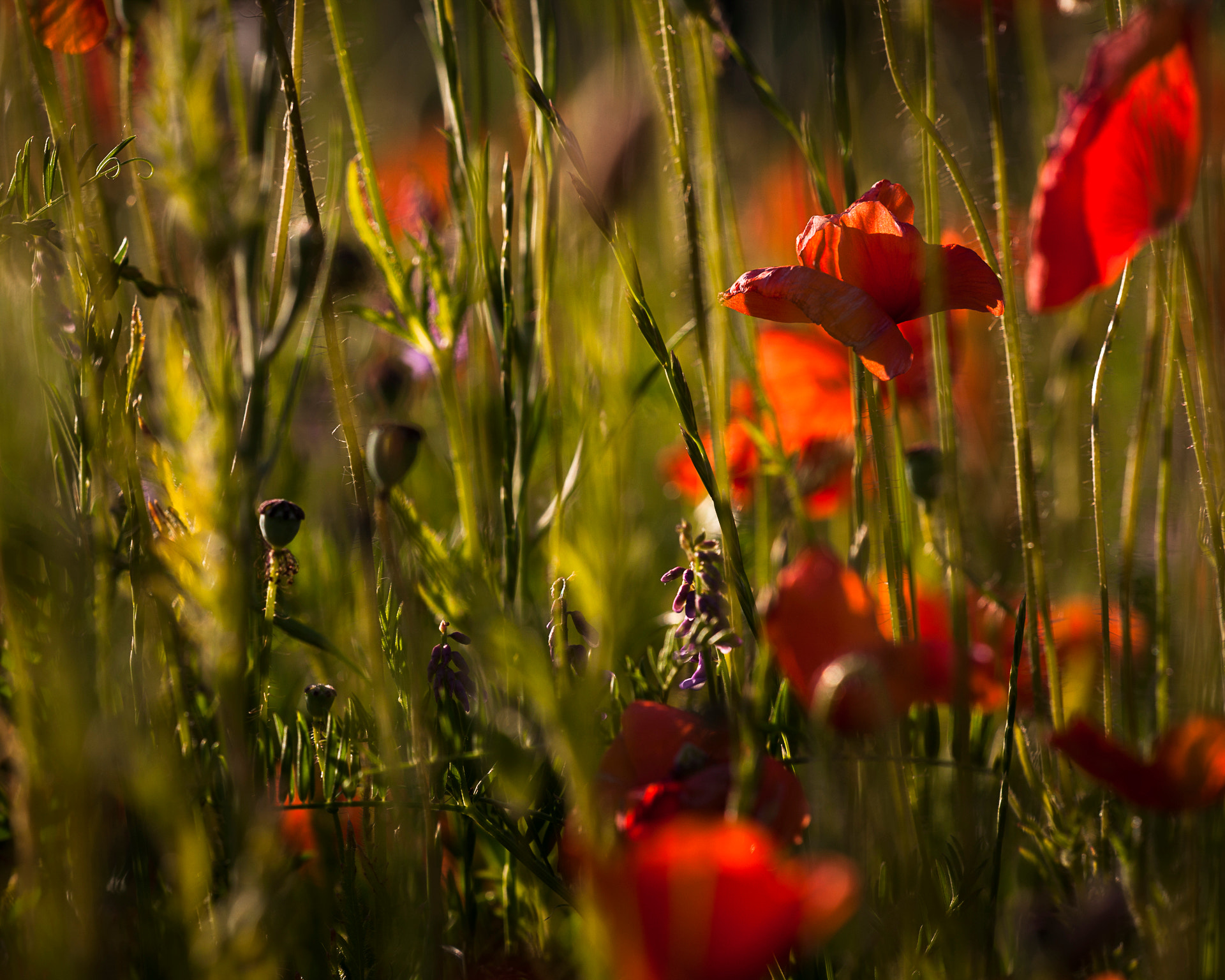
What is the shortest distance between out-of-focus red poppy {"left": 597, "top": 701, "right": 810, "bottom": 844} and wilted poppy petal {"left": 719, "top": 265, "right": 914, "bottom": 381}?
0.50 feet

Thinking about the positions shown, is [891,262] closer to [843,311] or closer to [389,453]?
[843,311]

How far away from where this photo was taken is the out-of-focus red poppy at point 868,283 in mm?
386

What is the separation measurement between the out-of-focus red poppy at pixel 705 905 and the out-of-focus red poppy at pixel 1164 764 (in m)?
0.12

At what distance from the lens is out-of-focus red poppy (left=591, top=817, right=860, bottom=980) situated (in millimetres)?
235

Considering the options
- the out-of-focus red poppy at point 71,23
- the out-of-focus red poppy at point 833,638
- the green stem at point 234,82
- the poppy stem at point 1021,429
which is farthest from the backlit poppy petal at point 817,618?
the out-of-focus red poppy at point 71,23

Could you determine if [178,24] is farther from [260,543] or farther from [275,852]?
[260,543]

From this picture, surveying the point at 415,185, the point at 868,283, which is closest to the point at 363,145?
the point at 868,283

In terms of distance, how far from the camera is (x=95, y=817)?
0.28 metres

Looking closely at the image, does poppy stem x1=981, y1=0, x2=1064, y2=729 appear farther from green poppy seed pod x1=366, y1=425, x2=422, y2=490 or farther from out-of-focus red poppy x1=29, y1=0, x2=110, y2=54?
out-of-focus red poppy x1=29, y1=0, x2=110, y2=54

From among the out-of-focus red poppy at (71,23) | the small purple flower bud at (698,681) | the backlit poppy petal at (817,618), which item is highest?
the out-of-focus red poppy at (71,23)

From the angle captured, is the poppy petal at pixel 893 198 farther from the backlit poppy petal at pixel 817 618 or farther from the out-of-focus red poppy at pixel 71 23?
the out-of-focus red poppy at pixel 71 23

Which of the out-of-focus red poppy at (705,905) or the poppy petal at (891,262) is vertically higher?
the poppy petal at (891,262)

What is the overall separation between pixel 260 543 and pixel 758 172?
4.01 ft

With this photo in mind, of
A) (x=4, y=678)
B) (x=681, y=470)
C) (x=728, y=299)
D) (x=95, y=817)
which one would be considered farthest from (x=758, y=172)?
(x=95, y=817)
